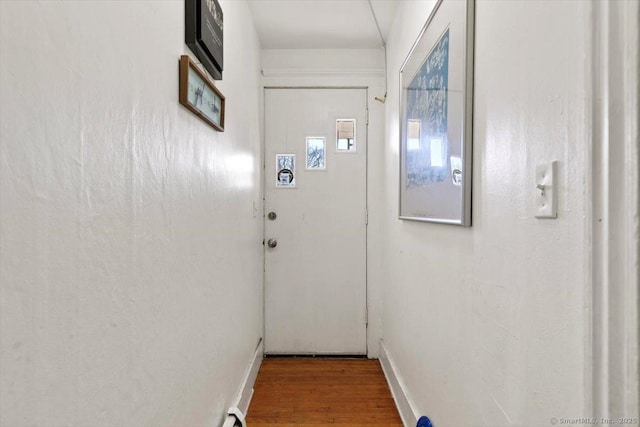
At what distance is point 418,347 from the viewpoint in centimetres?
170

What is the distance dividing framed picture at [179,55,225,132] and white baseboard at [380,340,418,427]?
1556 mm

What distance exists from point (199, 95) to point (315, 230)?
166 cm

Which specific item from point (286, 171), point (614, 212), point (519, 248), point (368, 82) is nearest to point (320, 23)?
point (368, 82)

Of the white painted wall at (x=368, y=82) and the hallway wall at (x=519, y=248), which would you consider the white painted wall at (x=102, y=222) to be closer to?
the hallway wall at (x=519, y=248)

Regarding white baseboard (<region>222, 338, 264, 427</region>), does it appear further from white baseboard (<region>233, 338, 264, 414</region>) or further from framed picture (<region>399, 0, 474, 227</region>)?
framed picture (<region>399, 0, 474, 227</region>)

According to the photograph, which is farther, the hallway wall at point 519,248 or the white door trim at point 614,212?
the hallway wall at point 519,248

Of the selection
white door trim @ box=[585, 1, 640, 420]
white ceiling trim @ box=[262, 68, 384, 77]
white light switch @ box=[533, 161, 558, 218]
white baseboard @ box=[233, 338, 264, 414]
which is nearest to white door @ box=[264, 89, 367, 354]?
white ceiling trim @ box=[262, 68, 384, 77]

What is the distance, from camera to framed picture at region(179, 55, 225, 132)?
1.09 meters

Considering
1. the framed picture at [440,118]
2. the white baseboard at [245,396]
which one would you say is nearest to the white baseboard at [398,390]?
the white baseboard at [245,396]

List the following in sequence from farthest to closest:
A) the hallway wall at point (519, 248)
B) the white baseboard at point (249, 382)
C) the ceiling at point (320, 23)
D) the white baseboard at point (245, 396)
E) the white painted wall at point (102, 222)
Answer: the ceiling at point (320, 23) < the white baseboard at point (249, 382) < the white baseboard at point (245, 396) < the hallway wall at point (519, 248) < the white painted wall at point (102, 222)

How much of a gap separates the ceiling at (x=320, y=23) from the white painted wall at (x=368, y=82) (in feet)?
0.20

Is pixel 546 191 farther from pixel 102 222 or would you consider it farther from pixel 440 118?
pixel 102 222

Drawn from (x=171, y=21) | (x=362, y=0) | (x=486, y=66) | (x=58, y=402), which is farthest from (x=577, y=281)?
(x=362, y=0)

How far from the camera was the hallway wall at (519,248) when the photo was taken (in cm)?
65
